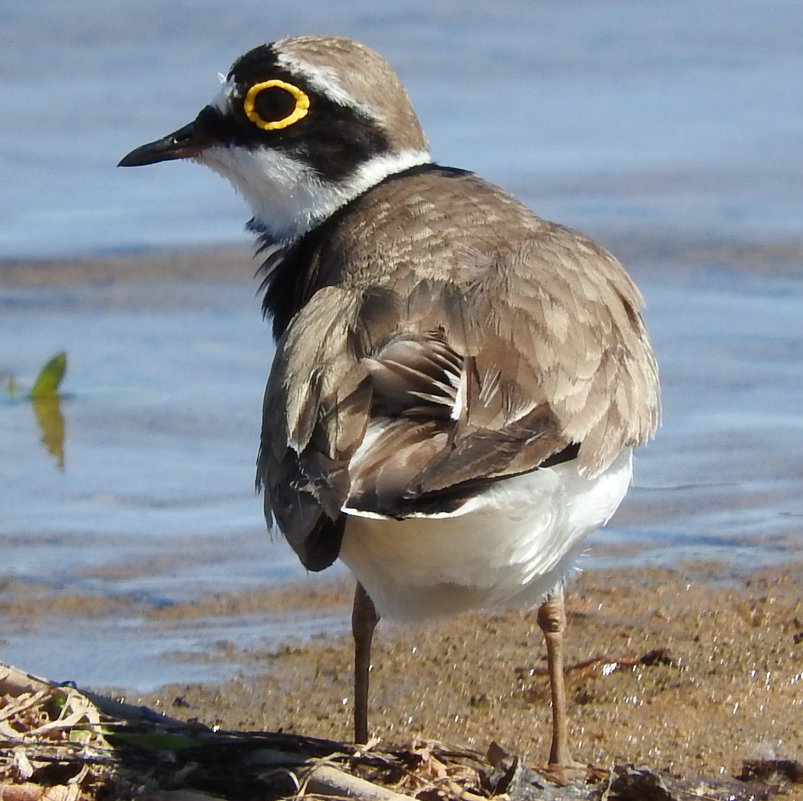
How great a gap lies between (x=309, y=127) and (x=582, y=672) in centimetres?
174

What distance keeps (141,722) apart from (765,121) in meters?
7.86

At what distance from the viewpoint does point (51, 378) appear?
315 inches

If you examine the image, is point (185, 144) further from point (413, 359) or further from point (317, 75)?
point (413, 359)

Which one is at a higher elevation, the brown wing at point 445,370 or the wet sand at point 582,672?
the brown wing at point 445,370

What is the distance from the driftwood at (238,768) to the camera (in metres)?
4.26

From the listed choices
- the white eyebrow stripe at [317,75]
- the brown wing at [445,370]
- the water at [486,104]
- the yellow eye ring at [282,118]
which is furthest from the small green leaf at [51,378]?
the brown wing at [445,370]

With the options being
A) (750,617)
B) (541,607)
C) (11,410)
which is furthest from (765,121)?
(541,607)

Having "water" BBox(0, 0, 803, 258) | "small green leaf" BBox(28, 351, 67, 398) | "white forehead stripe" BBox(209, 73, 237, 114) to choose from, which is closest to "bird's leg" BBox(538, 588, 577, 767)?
"white forehead stripe" BBox(209, 73, 237, 114)

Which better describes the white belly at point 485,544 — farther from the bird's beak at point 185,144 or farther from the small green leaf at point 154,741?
the bird's beak at point 185,144

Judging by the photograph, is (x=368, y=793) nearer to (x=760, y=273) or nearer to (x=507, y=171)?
(x=760, y=273)

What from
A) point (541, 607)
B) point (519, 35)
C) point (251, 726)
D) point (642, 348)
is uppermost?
point (519, 35)

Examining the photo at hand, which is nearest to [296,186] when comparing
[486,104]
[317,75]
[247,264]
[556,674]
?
[317,75]

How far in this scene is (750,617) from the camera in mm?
5898

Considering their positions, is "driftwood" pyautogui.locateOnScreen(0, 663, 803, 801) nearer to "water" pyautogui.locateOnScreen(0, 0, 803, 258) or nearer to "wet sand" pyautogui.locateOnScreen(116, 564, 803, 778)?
"wet sand" pyautogui.locateOnScreen(116, 564, 803, 778)
